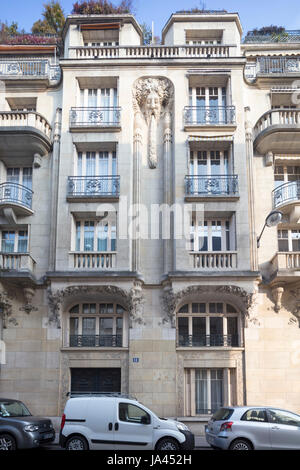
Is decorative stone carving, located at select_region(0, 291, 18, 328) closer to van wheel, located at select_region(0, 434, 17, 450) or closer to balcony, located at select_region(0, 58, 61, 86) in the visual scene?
van wheel, located at select_region(0, 434, 17, 450)

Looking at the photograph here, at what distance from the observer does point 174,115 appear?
24422 mm

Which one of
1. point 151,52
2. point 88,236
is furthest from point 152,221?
point 151,52

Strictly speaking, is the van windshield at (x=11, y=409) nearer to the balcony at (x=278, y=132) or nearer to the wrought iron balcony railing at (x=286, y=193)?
the wrought iron balcony railing at (x=286, y=193)

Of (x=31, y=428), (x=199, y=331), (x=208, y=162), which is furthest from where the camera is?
(x=208, y=162)

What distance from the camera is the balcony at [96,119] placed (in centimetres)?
2403

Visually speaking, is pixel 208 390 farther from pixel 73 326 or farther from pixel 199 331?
pixel 73 326

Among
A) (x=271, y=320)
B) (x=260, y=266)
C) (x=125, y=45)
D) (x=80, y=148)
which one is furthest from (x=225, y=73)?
(x=271, y=320)

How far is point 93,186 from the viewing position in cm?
2345

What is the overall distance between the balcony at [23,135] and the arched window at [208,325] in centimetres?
974

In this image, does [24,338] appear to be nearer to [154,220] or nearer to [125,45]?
[154,220]

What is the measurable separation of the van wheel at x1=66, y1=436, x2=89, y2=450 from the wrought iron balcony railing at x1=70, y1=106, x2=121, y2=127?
1400 cm

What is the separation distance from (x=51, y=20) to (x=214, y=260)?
23962 millimetres

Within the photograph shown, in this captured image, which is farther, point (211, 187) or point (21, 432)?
point (211, 187)

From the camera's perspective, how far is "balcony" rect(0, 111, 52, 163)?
23266 millimetres
